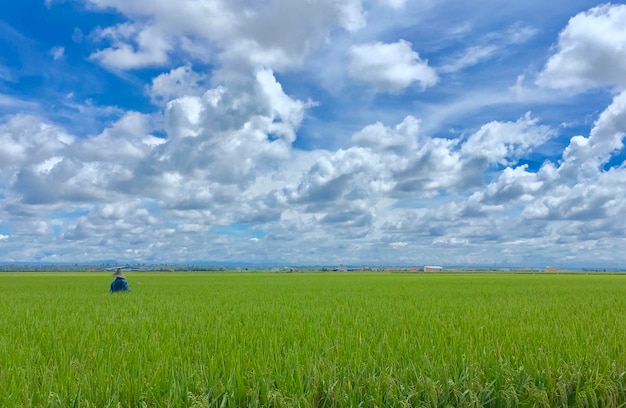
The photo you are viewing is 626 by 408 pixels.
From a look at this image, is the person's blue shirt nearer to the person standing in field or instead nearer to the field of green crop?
the person standing in field

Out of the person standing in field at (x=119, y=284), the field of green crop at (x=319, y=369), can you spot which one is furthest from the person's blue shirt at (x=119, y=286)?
the field of green crop at (x=319, y=369)

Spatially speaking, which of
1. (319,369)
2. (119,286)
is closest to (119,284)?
(119,286)

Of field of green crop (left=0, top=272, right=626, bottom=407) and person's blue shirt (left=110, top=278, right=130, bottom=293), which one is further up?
person's blue shirt (left=110, top=278, right=130, bottom=293)

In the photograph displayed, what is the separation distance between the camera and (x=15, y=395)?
3299 mm

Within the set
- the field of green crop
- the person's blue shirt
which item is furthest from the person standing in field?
the field of green crop

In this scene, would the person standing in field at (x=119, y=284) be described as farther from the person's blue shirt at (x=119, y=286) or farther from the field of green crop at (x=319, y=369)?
the field of green crop at (x=319, y=369)

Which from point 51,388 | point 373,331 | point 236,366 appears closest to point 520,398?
point 236,366

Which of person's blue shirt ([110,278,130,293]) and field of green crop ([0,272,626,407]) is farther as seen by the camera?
person's blue shirt ([110,278,130,293])

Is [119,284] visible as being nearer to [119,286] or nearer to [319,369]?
[119,286]

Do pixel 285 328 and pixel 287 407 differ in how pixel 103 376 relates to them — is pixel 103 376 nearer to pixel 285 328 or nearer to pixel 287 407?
pixel 287 407

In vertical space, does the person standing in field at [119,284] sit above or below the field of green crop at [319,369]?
above

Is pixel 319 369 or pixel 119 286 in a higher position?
pixel 119 286

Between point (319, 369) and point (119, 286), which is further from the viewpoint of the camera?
point (119, 286)

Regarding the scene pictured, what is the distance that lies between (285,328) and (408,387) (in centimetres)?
326
